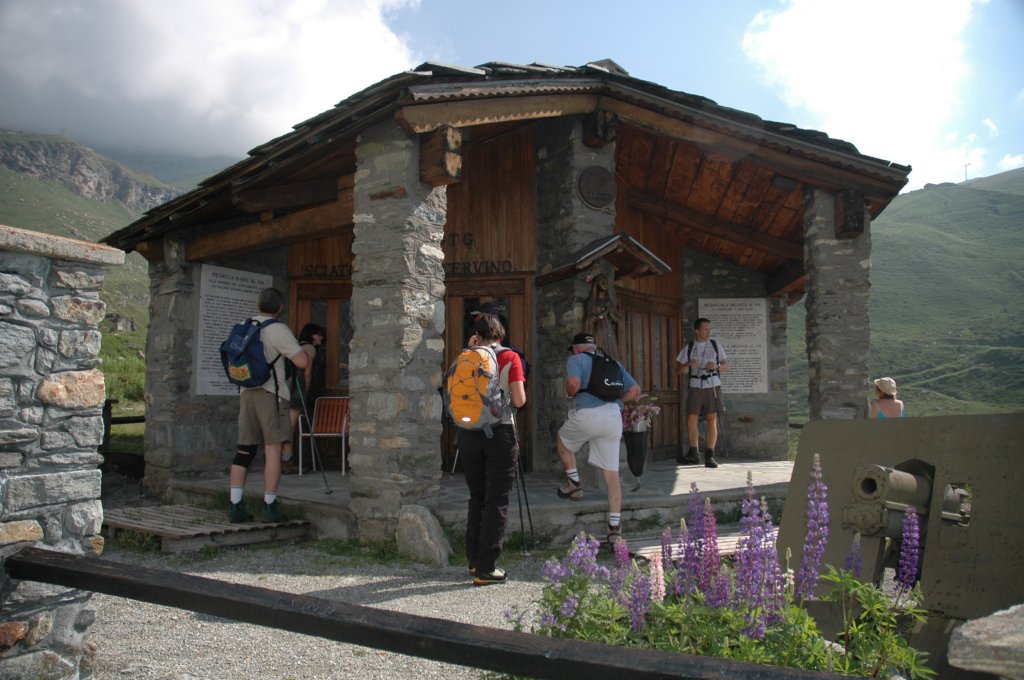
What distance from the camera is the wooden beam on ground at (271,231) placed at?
24.4 ft

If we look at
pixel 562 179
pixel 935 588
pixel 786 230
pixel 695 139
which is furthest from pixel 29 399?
pixel 786 230

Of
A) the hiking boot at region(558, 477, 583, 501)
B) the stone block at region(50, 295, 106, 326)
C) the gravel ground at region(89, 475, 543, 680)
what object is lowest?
the gravel ground at region(89, 475, 543, 680)

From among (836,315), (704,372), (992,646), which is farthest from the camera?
(704,372)

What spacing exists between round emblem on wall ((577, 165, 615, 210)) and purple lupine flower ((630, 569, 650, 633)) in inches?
227

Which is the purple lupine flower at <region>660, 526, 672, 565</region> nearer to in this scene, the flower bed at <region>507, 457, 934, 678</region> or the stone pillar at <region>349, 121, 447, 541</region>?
the flower bed at <region>507, 457, 934, 678</region>

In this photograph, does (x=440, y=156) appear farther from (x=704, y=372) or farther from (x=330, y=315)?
(x=704, y=372)

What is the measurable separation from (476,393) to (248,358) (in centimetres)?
222

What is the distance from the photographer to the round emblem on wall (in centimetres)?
792

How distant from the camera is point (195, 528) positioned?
5977 millimetres

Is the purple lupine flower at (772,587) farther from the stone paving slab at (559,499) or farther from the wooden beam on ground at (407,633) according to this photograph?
the stone paving slab at (559,499)

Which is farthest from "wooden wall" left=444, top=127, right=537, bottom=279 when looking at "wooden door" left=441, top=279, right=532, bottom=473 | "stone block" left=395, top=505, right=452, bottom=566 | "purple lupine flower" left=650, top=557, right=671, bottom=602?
"purple lupine flower" left=650, top=557, right=671, bottom=602

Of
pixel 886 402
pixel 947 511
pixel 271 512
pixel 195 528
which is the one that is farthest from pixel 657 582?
pixel 886 402

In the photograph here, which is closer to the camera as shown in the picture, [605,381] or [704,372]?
[605,381]

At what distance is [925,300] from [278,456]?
56265mm
